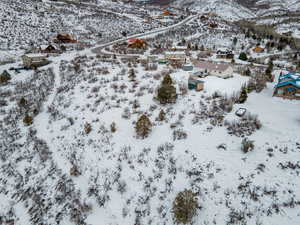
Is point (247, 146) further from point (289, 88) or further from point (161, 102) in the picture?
point (289, 88)

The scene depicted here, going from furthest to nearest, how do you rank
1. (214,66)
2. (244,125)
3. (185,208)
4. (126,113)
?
1. (214,66)
2. (126,113)
3. (244,125)
4. (185,208)

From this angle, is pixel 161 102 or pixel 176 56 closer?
pixel 161 102

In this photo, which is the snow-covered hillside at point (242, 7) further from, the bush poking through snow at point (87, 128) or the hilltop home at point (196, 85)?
the bush poking through snow at point (87, 128)

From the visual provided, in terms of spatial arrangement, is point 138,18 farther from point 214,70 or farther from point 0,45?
point 214,70

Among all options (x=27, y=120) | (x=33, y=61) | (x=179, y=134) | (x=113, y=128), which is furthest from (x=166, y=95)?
(x=33, y=61)

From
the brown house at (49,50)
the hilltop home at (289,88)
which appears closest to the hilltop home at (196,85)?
the hilltop home at (289,88)

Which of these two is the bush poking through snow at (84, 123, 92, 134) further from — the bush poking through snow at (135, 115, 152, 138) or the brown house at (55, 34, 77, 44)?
the brown house at (55, 34, 77, 44)

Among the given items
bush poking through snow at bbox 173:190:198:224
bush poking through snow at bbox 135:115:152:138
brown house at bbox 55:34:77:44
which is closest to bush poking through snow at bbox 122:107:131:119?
bush poking through snow at bbox 135:115:152:138
